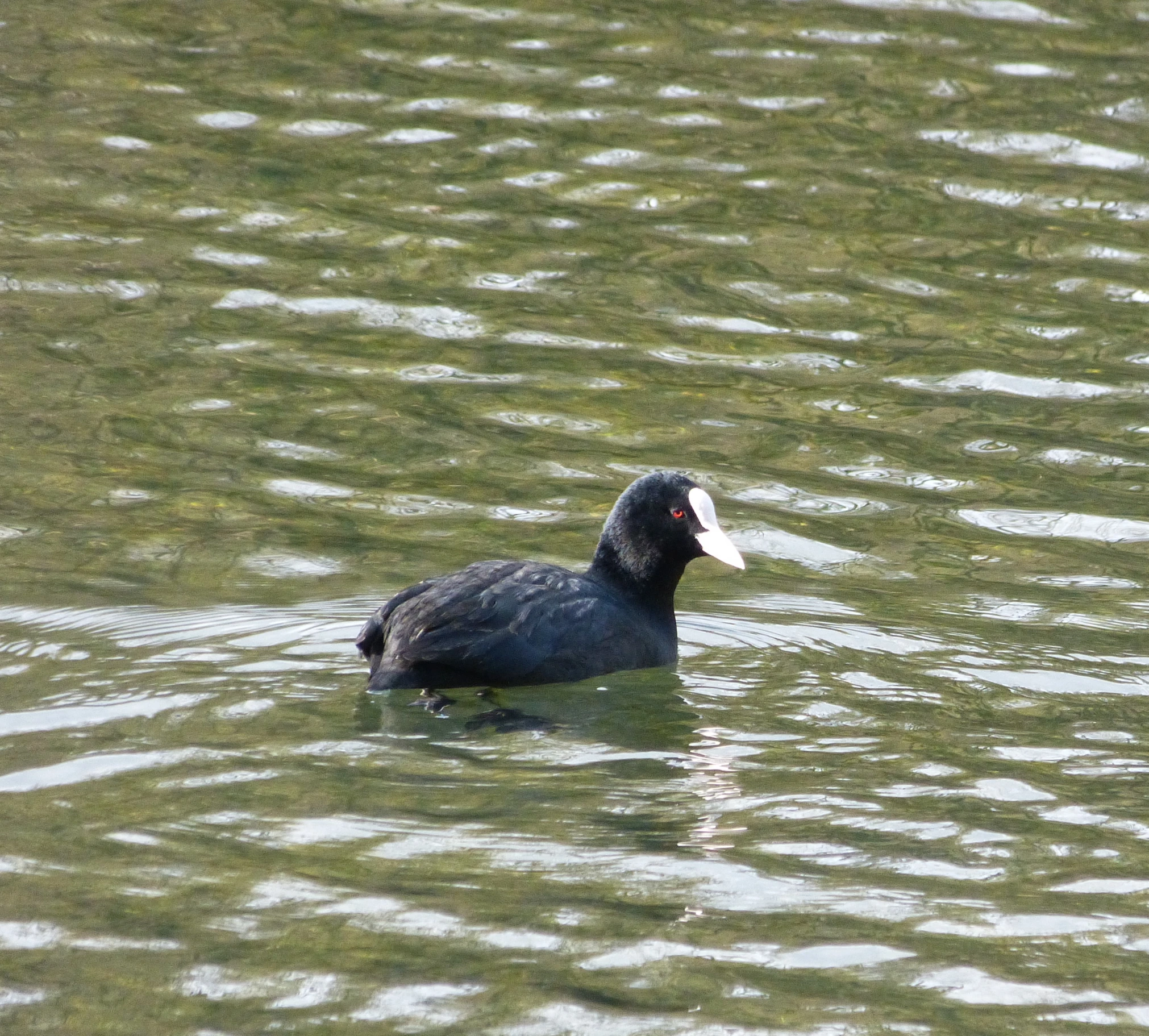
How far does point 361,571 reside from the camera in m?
7.77

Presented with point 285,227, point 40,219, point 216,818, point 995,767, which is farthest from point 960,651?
point 40,219

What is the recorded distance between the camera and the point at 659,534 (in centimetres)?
725

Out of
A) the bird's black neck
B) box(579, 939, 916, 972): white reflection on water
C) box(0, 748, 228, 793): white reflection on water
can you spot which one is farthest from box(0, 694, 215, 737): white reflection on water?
box(579, 939, 916, 972): white reflection on water

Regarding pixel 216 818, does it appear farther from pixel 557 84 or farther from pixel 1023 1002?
pixel 557 84

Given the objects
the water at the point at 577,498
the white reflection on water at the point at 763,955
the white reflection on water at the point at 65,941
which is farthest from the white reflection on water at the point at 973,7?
the white reflection on water at the point at 65,941

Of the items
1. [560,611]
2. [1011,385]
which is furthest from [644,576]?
[1011,385]

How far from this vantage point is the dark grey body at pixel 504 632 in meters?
6.45

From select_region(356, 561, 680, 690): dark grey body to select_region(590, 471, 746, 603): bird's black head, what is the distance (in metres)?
0.21

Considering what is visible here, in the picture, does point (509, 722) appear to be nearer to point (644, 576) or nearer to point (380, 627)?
point (380, 627)

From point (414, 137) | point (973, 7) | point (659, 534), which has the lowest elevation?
point (659, 534)

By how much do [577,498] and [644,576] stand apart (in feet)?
4.89

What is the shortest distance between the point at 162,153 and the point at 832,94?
4.42m

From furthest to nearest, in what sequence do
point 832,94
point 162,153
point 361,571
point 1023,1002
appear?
point 832,94 → point 162,153 → point 361,571 → point 1023,1002

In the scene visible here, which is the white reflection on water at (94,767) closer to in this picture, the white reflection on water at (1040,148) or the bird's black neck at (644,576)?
the bird's black neck at (644,576)
